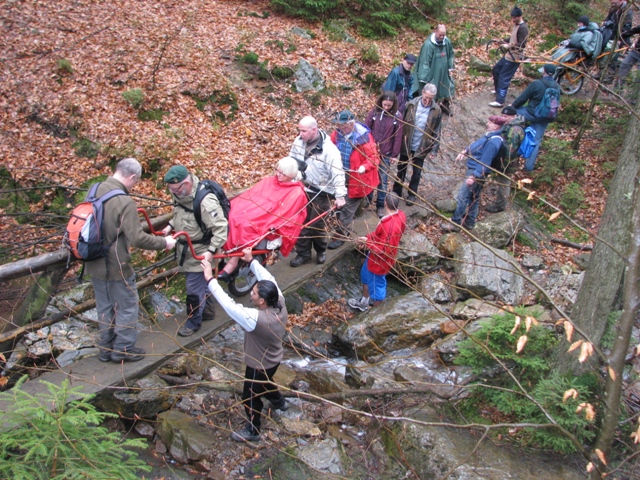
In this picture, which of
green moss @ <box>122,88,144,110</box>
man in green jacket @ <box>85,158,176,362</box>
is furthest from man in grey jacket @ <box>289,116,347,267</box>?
green moss @ <box>122,88,144,110</box>

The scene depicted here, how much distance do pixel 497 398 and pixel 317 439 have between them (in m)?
1.93

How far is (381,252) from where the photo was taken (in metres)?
5.34

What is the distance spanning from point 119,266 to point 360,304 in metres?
3.94

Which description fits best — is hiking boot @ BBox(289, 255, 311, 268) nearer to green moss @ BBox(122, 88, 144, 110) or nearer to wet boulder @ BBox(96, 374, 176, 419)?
wet boulder @ BBox(96, 374, 176, 419)

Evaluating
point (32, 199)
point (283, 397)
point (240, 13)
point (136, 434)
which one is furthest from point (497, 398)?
point (240, 13)

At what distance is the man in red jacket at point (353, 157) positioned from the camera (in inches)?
255

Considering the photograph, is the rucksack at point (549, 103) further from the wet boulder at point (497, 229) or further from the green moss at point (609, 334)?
the green moss at point (609, 334)

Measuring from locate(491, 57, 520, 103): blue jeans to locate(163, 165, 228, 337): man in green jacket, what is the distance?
29.7 ft

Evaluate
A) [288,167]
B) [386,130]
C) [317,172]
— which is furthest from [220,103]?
[288,167]

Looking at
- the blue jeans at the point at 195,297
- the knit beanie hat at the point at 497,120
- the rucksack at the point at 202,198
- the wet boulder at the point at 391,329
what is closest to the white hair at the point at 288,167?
the rucksack at the point at 202,198

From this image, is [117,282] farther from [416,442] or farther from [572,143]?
[572,143]

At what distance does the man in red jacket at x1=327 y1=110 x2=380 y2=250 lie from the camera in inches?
255

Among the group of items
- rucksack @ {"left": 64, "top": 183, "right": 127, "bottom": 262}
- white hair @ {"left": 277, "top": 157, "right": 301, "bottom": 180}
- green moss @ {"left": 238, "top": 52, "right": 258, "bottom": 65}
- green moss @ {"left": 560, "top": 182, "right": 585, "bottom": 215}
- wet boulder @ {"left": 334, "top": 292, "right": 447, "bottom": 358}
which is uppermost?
green moss @ {"left": 238, "top": 52, "right": 258, "bottom": 65}

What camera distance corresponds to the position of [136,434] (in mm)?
5137
